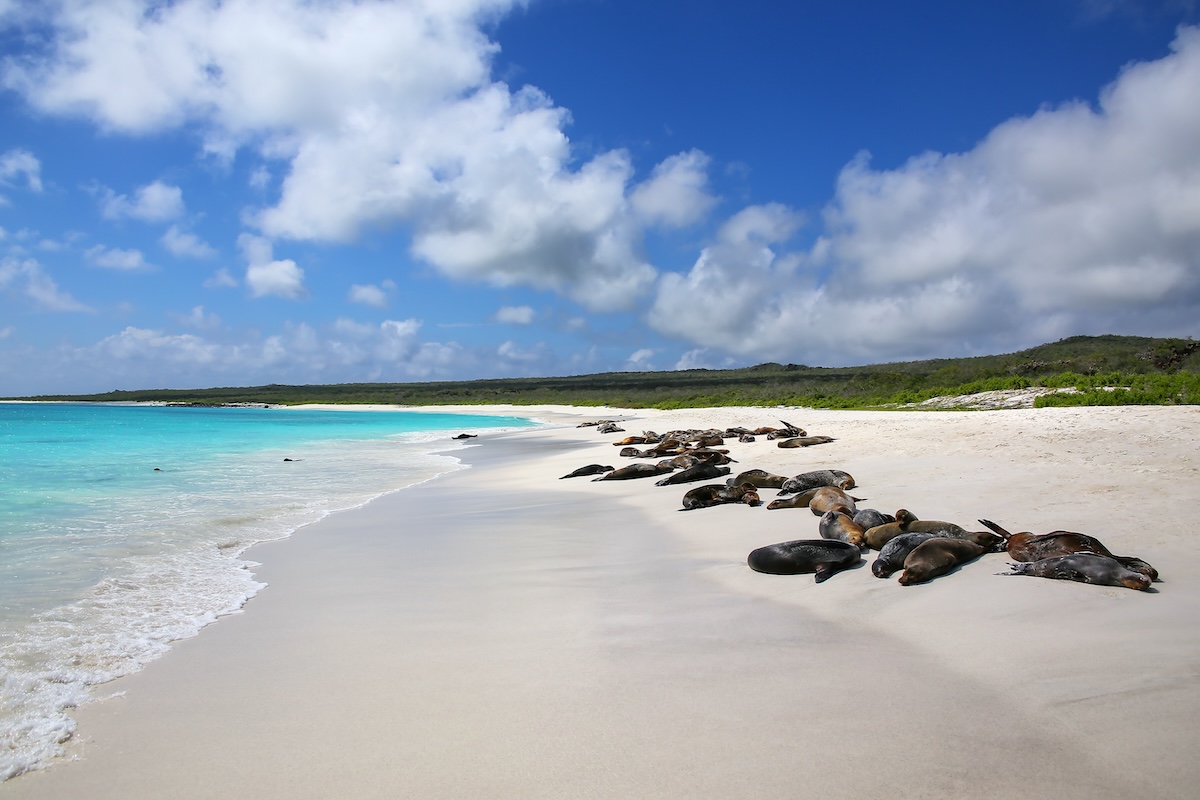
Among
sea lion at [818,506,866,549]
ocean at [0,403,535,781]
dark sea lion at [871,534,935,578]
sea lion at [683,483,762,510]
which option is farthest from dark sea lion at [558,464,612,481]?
dark sea lion at [871,534,935,578]

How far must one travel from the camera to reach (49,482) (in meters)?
12.9

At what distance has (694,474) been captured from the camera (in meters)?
11.1

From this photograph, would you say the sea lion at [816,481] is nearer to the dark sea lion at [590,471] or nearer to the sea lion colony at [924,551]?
the sea lion colony at [924,551]

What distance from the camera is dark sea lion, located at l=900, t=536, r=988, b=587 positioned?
4832 mm

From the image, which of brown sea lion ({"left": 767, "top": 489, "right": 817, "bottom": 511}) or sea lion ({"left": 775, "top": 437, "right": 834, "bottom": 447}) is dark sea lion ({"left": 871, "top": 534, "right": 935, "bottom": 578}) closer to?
brown sea lion ({"left": 767, "top": 489, "right": 817, "bottom": 511})

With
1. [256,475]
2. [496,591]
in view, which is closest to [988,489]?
[496,591]

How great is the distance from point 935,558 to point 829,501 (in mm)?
2356

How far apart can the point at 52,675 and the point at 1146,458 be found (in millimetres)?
11106

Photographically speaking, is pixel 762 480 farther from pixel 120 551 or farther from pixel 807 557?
pixel 120 551

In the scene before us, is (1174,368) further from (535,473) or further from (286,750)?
(286,750)

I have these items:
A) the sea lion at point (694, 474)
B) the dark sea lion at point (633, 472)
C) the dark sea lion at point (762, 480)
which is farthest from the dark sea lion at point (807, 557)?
the dark sea lion at point (633, 472)

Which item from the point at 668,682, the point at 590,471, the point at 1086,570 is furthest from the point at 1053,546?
the point at 590,471

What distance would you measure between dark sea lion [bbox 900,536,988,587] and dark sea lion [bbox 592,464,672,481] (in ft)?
23.6

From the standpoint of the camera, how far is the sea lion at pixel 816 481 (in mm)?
8914
